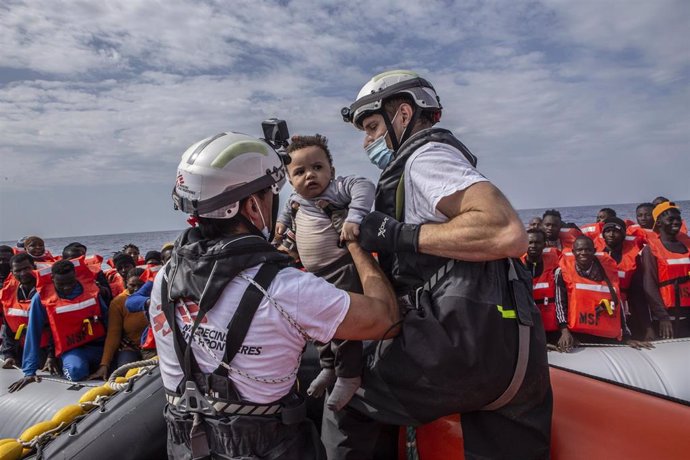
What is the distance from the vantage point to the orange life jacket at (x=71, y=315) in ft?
20.6

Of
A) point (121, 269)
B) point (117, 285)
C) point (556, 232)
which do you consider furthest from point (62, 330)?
point (556, 232)

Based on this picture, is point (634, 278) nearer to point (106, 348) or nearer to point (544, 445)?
point (544, 445)

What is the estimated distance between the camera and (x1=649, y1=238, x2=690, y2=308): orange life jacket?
21.5 feet

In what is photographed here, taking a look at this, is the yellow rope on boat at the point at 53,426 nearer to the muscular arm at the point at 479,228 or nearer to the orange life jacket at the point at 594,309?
the muscular arm at the point at 479,228

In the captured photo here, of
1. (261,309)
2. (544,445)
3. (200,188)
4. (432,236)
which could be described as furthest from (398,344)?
(200,188)

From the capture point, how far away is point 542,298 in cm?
651

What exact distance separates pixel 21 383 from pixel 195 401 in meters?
5.30

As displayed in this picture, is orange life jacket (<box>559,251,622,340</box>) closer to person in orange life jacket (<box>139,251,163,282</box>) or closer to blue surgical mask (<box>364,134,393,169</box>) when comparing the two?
blue surgical mask (<box>364,134,393,169</box>)

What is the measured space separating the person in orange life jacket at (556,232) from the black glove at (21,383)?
747 centimetres

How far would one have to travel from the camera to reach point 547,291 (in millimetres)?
6492

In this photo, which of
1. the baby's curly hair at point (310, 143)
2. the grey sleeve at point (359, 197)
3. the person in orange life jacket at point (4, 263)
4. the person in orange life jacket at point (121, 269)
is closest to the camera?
the grey sleeve at point (359, 197)

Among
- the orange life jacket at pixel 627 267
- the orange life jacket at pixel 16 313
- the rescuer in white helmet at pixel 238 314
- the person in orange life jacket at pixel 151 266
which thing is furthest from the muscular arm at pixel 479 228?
the orange life jacket at pixel 16 313

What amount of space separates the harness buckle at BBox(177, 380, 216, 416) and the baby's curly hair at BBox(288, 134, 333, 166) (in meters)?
1.53

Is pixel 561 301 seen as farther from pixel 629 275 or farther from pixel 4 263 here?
pixel 4 263
